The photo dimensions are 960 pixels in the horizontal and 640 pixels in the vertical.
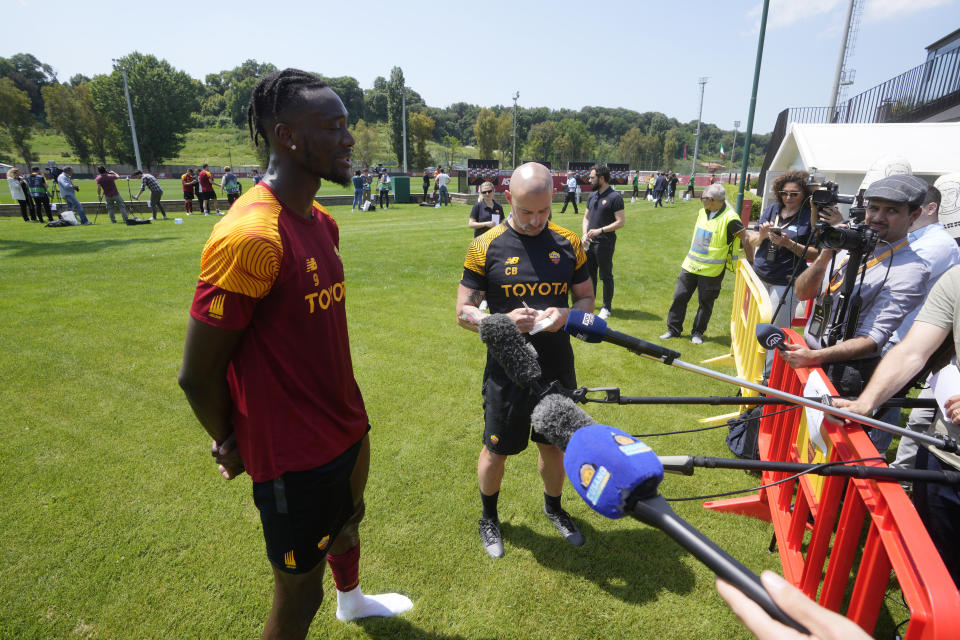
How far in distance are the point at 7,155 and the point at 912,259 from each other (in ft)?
265

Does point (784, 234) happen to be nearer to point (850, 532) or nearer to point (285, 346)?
point (850, 532)

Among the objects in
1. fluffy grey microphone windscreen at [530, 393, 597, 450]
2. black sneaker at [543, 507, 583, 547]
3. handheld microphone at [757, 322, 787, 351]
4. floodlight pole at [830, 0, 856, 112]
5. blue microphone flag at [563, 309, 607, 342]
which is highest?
floodlight pole at [830, 0, 856, 112]

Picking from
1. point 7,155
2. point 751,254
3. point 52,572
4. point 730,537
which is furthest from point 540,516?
point 7,155

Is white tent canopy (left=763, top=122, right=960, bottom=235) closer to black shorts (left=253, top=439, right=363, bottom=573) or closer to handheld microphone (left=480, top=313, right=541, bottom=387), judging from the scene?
handheld microphone (left=480, top=313, right=541, bottom=387)

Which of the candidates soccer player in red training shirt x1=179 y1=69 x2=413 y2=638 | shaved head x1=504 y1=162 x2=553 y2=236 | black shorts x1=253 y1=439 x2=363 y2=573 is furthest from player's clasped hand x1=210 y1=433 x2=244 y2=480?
shaved head x1=504 y1=162 x2=553 y2=236

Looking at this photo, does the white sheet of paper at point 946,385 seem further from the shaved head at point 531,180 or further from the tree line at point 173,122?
the tree line at point 173,122

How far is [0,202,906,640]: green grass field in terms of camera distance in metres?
2.90

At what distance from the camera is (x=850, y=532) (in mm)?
2037

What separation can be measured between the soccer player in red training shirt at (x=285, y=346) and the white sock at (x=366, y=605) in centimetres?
72

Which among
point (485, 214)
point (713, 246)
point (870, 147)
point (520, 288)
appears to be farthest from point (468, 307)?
point (870, 147)

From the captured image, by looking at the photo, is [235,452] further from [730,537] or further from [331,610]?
[730,537]

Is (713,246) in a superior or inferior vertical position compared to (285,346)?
inferior

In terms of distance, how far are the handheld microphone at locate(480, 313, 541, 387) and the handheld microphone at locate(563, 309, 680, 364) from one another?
26 cm

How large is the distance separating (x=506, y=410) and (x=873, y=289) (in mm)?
2542
